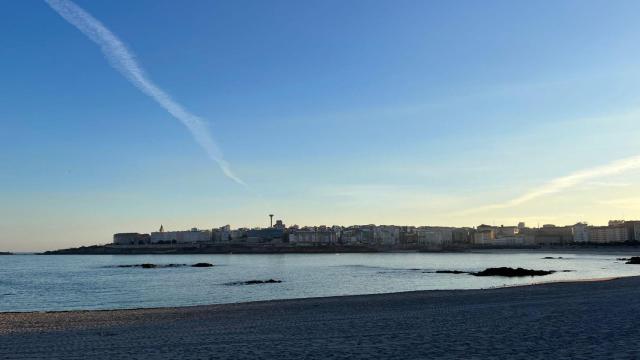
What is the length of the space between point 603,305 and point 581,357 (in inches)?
488

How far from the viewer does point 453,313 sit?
22.6 m

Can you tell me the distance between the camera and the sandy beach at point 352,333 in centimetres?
1351

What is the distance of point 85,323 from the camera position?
77.5ft

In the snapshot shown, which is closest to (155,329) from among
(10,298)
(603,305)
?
(603,305)

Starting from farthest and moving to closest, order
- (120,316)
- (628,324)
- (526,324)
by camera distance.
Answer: (120,316) → (526,324) → (628,324)

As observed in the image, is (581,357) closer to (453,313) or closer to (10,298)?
(453,313)

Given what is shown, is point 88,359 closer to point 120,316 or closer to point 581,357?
point 581,357

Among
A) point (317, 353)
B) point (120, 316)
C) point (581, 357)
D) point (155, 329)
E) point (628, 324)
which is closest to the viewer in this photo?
point (581, 357)

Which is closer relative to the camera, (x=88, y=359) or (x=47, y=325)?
(x=88, y=359)

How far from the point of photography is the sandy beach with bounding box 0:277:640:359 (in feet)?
44.3

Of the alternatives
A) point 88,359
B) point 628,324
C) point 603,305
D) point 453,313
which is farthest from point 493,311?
point 88,359

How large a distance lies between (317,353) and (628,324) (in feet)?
31.4

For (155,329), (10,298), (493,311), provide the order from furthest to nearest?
(10,298)
(493,311)
(155,329)

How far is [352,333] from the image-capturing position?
56.3 feet
